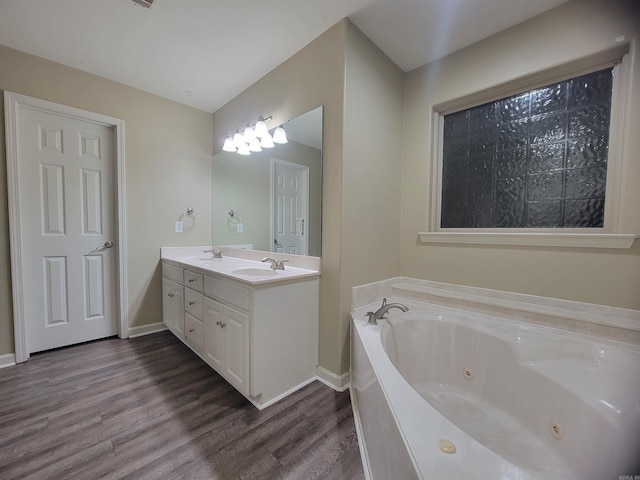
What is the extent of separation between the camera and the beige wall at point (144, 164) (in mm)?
1913

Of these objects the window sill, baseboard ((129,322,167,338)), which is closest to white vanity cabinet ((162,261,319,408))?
baseboard ((129,322,167,338))

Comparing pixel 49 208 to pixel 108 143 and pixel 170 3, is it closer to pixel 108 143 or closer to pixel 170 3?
pixel 108 143

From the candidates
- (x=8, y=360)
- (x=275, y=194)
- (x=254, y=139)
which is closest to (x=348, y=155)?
(x=275, y=194)

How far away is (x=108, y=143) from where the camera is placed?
91.7 inches

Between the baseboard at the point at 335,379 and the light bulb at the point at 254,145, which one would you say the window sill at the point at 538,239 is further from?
the light bulb at the point at 254,145

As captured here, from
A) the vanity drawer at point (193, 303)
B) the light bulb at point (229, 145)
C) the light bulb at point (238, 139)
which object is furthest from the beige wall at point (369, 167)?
the light bulb at point (229, 145)

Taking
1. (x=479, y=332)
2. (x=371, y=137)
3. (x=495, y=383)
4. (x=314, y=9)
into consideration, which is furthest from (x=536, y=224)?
(x=314, y=9)

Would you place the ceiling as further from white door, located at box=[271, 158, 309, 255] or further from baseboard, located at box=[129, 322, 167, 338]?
baseboard, located at box=[129, 322, 167, 338]

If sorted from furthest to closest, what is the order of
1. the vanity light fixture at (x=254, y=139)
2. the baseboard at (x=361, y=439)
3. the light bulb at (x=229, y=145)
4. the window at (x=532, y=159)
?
the light bulb at (x=229, y=145), the vanity light fixture at (x=254, y=139), the window at (x=532, y=159), the baseboard at (x=361, y=439)

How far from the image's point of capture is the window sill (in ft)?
4.29

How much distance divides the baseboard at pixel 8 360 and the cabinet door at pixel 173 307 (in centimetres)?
99

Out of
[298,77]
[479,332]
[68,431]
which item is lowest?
[68,431]

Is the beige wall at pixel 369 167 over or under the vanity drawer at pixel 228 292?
over

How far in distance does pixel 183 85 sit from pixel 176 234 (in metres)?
1.42
